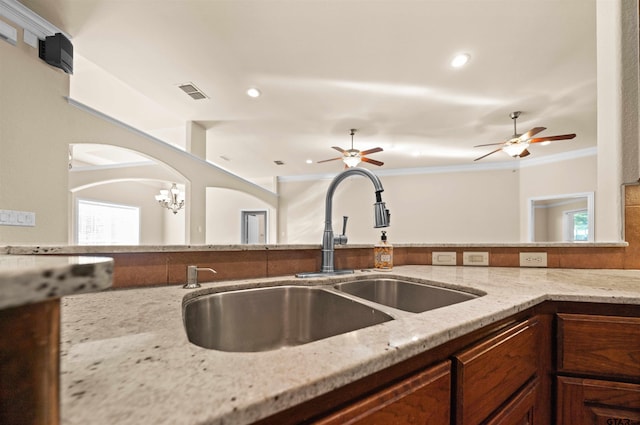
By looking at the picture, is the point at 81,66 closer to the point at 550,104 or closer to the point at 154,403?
the point at 154,403

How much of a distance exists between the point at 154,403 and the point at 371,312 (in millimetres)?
583

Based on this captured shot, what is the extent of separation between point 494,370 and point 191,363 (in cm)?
67

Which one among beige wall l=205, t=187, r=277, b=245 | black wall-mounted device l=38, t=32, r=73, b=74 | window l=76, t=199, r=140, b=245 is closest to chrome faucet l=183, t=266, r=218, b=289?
black wall-mounted device l=38, t=32, r=73, b=74

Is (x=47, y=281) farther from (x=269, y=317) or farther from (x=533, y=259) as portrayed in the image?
(x=533, y=259)

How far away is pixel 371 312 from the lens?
775 millimetres

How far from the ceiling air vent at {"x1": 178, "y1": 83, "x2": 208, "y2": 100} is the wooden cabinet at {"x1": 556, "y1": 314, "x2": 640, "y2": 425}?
3345 millimetres

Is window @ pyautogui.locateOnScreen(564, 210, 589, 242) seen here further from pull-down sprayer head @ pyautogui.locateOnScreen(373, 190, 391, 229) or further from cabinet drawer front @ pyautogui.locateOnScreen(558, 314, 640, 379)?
pull-down sprayer head @ pyautogui.locateOnScreen(373, 190, 391, 229)

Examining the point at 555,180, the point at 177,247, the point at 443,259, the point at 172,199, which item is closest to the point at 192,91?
the point at 177,247

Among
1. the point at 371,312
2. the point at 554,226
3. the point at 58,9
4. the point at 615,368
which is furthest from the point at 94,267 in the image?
the point at 554,226

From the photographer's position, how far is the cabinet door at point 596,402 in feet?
2.57

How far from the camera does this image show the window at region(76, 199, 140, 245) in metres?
5.50

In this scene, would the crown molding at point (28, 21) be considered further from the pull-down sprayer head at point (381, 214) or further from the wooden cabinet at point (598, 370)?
the wooden cabinet at point (598, 370)

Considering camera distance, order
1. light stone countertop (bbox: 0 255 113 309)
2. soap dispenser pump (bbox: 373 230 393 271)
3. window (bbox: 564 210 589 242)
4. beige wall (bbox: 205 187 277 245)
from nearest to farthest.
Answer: light stone countertop (bbox: 0 255 113 309)
soap dispenser pump (bbox: 373 230 393 271)
window (bbox: 564 210 589 242)
beige wall (bbox: 205 187 277 245)

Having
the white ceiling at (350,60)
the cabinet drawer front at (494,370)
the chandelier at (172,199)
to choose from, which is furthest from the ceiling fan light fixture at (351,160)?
the chandelier at (172,199)
